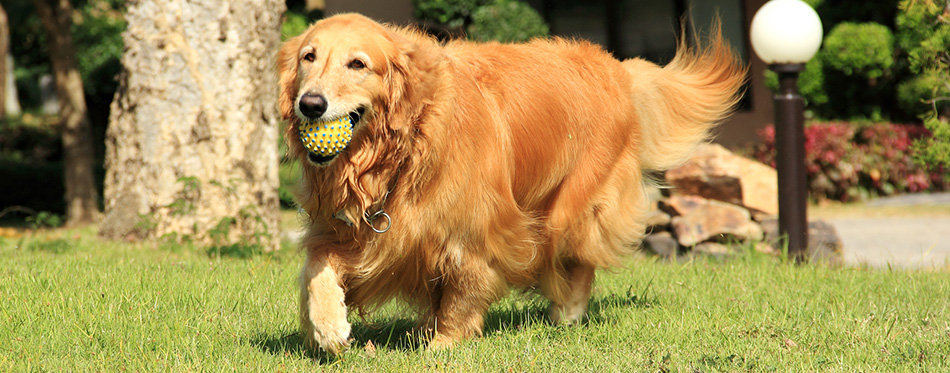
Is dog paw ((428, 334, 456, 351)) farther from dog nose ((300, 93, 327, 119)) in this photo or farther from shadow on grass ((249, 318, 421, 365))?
dog nose ((300, 93, 327, 119))

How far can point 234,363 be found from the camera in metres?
3.72

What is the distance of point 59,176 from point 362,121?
14699 mm

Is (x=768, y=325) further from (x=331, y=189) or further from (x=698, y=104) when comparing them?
(x=331, y=189)

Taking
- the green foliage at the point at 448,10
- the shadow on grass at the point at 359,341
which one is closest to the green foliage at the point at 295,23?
the green foliage at the point at 448,10

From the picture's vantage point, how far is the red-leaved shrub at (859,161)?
Answer: 44.2 ft

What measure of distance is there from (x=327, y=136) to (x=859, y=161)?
40.0ft

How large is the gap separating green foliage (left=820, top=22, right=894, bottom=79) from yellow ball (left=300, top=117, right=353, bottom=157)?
40.9 feet

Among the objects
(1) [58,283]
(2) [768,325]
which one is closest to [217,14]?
(1) [58,283]

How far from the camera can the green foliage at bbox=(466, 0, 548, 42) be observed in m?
13.2

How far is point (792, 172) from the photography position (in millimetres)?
6980

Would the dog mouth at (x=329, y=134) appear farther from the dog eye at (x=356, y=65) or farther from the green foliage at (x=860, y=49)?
the green foliage at (x=860, y=49)

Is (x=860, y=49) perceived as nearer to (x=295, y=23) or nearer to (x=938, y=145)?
(x=938, y=145)

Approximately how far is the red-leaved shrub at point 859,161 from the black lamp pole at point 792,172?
6.60m

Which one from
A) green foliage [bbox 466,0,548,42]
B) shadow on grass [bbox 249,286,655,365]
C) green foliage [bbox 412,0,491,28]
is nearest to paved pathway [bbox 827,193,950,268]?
shadow on grass [bbox 249,286,655,365]
